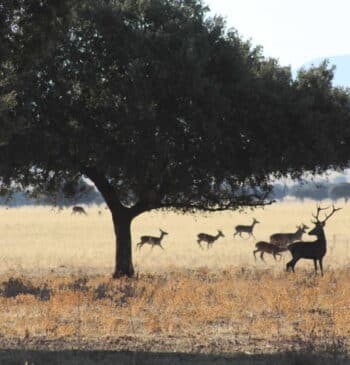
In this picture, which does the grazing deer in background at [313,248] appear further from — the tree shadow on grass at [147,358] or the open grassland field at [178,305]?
the tree shadow on grass at [147,358]

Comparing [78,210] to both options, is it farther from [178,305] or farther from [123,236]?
[178,305]

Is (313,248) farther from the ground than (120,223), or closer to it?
closer to it

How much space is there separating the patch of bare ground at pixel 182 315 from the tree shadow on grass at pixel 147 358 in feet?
1.54

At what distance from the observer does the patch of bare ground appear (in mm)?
14180

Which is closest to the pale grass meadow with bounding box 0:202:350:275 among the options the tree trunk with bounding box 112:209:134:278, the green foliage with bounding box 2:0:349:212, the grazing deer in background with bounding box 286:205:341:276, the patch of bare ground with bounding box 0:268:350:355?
the tree trunk with bounding box 112:209:134:278

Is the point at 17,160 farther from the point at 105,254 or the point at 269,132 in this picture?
the point at 105,254

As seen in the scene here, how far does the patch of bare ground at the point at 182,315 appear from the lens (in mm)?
14180

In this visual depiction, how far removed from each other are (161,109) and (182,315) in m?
8.80

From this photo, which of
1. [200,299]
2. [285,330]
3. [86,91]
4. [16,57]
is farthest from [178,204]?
[285,330]

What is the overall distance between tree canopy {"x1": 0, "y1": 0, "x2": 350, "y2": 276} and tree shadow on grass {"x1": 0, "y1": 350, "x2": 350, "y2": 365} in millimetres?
11516

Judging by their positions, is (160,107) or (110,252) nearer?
(160,107)

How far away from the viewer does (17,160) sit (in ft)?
80.8

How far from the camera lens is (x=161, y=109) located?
2483 centimetres

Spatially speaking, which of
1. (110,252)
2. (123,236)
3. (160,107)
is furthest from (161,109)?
(110,252)
